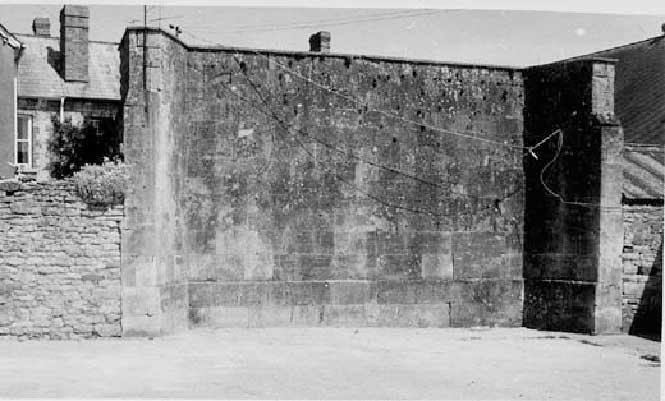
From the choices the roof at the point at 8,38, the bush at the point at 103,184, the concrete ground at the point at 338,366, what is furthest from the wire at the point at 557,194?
the roof at the point at 8,38

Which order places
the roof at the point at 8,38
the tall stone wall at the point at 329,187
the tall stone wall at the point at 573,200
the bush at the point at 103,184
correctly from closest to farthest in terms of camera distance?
the bush at the point at 103,184 < the tall stone wall at the point at 329,187 < the tall stone wall at the point at 573,200 < the roof at the point at 8,38

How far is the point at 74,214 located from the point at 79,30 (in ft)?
40.0

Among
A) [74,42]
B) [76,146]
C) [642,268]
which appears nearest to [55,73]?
[74,42]

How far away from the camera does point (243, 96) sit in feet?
60.3

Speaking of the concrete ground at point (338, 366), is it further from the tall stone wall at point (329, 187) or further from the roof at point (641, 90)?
the roof at point (641, 90)

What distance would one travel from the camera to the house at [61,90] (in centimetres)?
2533

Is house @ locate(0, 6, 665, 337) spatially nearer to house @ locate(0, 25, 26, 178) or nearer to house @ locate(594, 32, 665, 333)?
house @ locate(594, 32, 665, 333)

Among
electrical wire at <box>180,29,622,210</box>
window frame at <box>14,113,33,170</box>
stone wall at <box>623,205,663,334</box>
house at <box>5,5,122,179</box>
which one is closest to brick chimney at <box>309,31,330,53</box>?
electrical wire at <box>180,29,622,210</box>

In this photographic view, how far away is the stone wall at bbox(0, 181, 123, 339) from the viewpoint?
16.2m

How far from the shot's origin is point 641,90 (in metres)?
25.9

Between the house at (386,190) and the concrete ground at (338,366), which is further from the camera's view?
the house at (386,190)

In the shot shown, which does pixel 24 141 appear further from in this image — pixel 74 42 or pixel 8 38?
pixel 74 42

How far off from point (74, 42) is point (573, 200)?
54.5ft

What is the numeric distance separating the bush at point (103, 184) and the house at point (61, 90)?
8.56 meters
